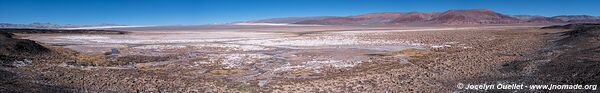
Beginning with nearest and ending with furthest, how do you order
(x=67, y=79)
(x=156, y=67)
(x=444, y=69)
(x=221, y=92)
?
(x=221, y=92) < (x=67, y=79) < (x=444, y=69) < (x=156, y=67)

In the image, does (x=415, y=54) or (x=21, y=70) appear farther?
(x=415, y=54)

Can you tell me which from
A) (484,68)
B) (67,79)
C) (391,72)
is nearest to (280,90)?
(391,72)

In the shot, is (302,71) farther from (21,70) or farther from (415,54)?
(21,70)

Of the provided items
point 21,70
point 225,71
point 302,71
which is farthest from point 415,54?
point 21,70

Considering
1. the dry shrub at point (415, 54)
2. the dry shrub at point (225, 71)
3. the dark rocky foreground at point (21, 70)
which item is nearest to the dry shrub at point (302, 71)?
the dry shrub at point (225, 71)

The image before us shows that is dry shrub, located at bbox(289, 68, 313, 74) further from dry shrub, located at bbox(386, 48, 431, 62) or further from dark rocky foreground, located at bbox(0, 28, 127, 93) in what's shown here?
dark rocky foreground, located at bbox(0, 28, 127, 93)

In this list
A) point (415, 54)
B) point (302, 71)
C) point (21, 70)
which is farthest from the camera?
point (415, 54)

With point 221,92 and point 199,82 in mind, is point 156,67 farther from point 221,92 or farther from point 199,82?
point 221,92

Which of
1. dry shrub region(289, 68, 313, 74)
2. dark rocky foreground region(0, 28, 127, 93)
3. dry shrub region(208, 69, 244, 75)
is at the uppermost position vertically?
dark rocky foreground region(0, 28, 127, 93)

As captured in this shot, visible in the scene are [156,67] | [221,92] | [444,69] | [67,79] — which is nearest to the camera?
[221,92]

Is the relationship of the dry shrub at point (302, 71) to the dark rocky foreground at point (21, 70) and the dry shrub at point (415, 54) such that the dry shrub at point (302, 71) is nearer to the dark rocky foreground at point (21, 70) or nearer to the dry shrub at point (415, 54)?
the dry shrub at point (415, 54)

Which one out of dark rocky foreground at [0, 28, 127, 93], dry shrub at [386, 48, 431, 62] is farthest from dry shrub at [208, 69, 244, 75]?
dry shrub at [386, 48, 431, 62]
